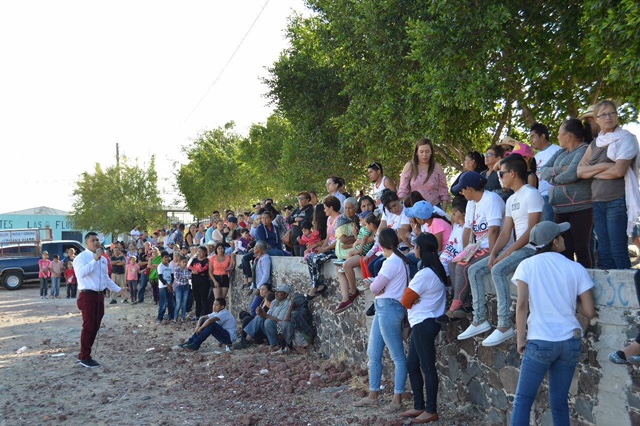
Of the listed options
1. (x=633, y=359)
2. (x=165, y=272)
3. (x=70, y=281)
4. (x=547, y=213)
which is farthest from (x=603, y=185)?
(x=70, y=281)

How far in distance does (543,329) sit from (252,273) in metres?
10.5

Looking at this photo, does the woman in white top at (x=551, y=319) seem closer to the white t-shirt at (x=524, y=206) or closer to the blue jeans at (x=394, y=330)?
the white t-shirt at (x=524, y=206)

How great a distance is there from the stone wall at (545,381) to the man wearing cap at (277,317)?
6.90 feet

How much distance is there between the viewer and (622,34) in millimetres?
8320

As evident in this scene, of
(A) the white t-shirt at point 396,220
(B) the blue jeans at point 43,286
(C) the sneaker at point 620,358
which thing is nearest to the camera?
(C) the sneaker at point 620,358

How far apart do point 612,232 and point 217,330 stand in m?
8.83

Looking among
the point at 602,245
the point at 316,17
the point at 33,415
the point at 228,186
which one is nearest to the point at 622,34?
the point at 602,245

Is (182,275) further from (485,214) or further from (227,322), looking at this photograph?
(485,214)

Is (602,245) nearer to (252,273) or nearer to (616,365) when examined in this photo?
(616,365)

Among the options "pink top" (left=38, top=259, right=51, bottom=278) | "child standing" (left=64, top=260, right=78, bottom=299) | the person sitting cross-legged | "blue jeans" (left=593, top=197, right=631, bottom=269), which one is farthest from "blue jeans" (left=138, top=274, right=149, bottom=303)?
"blue jeans" (left=593, top=197, right=631, bottom=269)

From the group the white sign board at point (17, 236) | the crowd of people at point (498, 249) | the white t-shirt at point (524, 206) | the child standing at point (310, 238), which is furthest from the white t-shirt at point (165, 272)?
the white sign board at point (17, 236)

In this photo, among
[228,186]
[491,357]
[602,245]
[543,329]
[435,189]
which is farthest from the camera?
[228,186]

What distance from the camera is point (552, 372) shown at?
4902mm

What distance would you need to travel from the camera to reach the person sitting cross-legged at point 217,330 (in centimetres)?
1275
